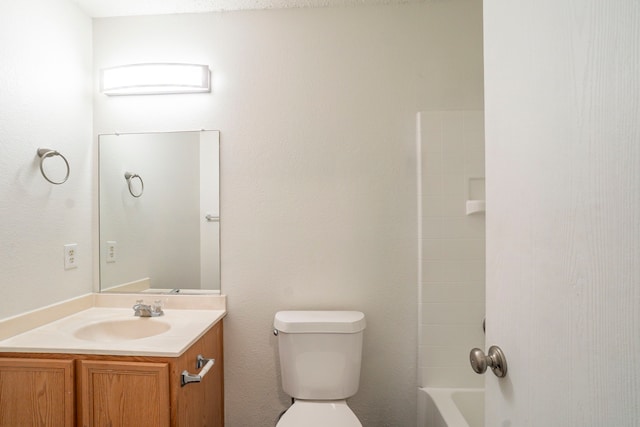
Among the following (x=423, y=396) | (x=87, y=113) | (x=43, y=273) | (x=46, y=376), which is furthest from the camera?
(x=87, y=113)

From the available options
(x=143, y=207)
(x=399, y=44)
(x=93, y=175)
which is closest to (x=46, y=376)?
(x=143, y=207)

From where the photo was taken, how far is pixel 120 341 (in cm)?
136

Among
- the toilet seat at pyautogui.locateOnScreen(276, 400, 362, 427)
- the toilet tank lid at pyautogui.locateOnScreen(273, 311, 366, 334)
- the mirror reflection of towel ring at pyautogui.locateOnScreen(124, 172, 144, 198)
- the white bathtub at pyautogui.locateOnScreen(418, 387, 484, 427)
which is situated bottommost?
the white bathtub at pyautogui.locateOnScreen(418, 387, 484, 427)

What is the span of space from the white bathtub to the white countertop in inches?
42.6

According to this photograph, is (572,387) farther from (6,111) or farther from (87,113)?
(87,113)

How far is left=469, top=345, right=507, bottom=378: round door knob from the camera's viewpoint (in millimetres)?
614

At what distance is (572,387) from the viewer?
0.45 metres

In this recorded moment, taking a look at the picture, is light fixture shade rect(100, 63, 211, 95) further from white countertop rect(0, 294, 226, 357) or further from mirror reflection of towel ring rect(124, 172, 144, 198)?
white countertop rect(0, 294, 226, 357)

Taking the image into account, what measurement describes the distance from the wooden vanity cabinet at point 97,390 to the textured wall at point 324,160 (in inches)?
20.2

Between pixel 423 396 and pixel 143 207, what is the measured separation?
1.72 m

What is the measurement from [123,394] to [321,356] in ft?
2.56

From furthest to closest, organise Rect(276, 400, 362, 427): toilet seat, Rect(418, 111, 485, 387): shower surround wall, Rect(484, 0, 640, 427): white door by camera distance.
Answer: Rect(418, 111, 485, 387): shower surround wall → Rect(276, 400, 362, 427): toilet seat → Rect(484, 0, 640, 427): white door

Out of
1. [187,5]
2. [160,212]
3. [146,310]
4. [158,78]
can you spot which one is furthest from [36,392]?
[187,5]

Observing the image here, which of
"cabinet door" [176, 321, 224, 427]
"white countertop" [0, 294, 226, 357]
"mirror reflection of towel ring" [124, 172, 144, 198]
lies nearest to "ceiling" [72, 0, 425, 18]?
"mirror reflection of towel ring" [124, 172, 144, 198]
